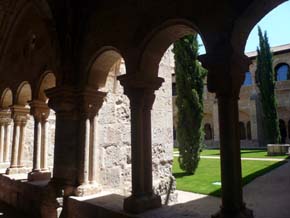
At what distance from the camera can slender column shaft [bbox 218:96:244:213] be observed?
2215 mm

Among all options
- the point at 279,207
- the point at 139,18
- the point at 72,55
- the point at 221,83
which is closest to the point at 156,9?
the point at 139,18

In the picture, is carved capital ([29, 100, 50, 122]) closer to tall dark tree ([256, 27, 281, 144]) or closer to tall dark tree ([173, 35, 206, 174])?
tall dark tree ([173, 35, 206, 174])

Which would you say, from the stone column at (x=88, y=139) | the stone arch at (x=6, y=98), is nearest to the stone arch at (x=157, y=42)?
the stone column at (x=88, y=139)

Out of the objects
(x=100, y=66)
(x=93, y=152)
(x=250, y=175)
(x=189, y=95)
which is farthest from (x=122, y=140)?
(x=189, y=95)

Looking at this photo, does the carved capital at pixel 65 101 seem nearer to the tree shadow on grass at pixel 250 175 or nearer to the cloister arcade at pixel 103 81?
the cloister arcade at pixel 103 81

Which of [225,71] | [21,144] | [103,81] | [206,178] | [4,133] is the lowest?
[206,178]

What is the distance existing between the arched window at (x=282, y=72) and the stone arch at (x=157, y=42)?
1975 cm

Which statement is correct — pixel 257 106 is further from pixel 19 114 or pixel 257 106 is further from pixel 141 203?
pixel 141 203

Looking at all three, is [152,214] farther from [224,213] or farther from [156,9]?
[156,9]

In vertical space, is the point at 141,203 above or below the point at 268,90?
below

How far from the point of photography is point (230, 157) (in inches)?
89.2

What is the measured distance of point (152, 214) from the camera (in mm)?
2695

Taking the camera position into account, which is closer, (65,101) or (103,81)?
(65,101)

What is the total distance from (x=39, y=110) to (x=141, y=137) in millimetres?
2819
